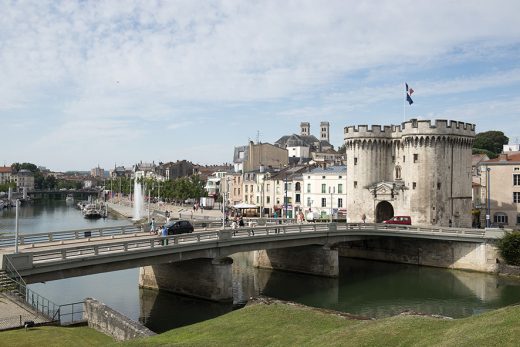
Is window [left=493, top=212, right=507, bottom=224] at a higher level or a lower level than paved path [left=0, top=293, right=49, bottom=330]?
higher


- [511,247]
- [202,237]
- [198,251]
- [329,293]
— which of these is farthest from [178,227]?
[511,247]

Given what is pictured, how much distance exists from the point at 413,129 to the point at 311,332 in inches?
1930

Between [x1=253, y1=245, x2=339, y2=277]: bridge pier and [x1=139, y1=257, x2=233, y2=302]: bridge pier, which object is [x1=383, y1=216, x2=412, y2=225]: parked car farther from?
[x1=139, y1=257, x2=233, y2=302]: bridge pier

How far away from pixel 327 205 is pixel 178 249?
55.0 m

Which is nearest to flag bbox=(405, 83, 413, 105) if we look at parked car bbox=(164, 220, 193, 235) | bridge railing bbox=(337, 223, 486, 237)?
bridge railing bbox=(337, 223, 486, 237)

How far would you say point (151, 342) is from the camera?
22859 mm

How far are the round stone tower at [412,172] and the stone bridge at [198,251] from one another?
8.83 m

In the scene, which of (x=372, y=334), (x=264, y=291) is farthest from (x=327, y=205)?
(x=372, y=334)

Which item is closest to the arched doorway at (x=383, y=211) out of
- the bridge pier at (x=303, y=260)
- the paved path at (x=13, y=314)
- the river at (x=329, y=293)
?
the river at (x=329, y=293)

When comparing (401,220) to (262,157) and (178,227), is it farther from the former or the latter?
(262,157)

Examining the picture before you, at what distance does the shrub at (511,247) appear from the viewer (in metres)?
50.7

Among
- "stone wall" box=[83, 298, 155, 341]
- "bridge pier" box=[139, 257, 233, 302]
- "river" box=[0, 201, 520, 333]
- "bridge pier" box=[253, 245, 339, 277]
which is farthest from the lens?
"bridge pier" box=[253, 245, 339, 277]

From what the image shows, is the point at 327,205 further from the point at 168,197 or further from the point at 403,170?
the point at 168,197

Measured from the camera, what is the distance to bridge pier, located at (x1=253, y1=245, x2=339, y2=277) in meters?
53.1
